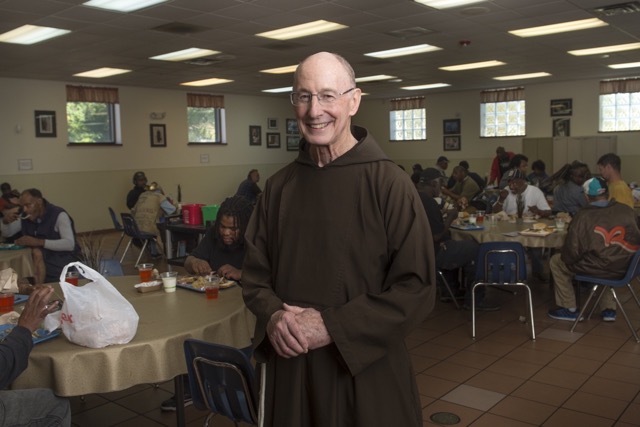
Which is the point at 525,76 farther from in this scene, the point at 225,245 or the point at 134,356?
the point at 134,356

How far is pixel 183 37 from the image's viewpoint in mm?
7836

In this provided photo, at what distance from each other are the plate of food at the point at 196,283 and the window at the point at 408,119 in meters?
13.6

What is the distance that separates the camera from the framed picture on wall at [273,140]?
52.7 feet

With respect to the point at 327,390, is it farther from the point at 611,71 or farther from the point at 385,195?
the point at 611,71

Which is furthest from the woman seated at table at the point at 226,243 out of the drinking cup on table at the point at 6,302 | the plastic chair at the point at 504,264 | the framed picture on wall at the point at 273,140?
the framed picture on wall at the point at 273,140

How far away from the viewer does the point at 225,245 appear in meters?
3.62

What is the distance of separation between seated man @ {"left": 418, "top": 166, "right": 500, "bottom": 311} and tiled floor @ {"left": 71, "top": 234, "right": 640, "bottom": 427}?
41 cm

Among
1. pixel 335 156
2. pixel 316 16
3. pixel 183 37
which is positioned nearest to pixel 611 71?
pixel 316 16

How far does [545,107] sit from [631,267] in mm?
10276

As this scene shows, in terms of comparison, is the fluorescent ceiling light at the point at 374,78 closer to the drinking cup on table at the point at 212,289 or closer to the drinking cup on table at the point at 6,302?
the drinking cup on table at the point at 212,289

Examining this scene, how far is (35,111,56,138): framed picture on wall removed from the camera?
11.2 metres

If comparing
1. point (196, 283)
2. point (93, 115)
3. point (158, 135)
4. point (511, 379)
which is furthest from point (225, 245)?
point (158, 135)

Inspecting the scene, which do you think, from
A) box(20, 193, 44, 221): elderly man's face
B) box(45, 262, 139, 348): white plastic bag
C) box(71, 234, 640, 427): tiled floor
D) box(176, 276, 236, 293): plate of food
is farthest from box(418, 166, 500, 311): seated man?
box(45, 262, 139, 348): white plastic bag

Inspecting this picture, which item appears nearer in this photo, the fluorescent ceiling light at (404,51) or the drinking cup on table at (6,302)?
the drinking cup on table at (6,302)
